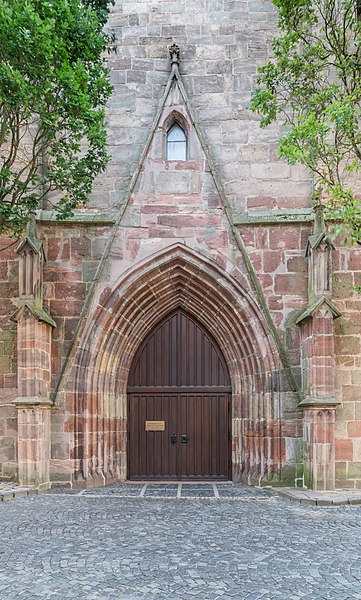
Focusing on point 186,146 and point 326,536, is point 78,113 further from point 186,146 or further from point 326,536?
point 326,536

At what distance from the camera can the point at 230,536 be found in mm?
6609

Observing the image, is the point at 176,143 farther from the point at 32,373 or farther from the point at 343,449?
the point at 343,449

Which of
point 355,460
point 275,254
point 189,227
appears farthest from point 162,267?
point 355,460

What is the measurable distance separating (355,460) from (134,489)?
3.64 m

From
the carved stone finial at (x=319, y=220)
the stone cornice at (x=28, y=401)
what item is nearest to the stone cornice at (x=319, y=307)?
the carved stone finial at (x=319, y=220)

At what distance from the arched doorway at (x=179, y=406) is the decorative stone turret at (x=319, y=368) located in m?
1.86

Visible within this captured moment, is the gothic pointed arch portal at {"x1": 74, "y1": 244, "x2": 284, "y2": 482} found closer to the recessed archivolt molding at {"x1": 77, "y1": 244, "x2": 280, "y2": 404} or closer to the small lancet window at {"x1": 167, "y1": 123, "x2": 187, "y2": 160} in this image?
the recessed archivolt molding at {"x1": 77, "y1": 244, "x2": 280, "y2": 404}

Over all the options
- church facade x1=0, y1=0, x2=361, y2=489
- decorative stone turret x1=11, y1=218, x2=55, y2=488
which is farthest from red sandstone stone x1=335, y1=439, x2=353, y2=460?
decorative stone turret x1=11, y1=218, x2=55, y2=488

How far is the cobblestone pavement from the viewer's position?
195 inches

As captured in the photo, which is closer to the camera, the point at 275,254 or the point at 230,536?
→ the point at 230,536

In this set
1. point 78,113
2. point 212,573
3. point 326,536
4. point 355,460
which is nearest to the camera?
point 212,573

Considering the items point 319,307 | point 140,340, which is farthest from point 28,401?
point 319,307

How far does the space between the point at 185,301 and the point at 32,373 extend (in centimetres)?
304

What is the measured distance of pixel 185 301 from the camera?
1092 cm
